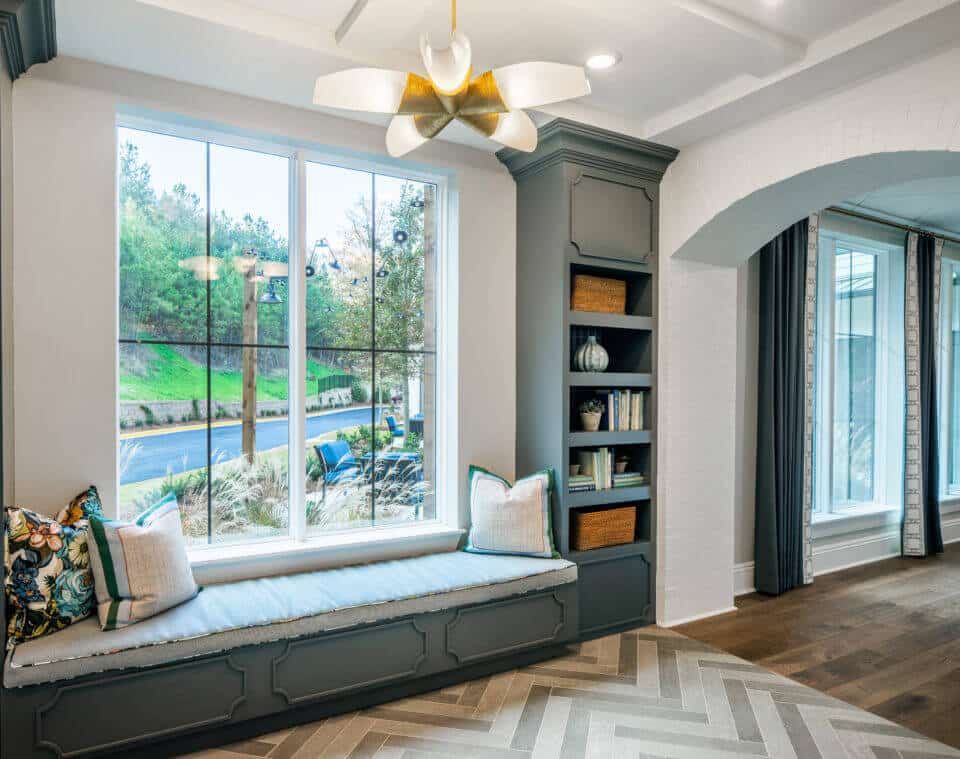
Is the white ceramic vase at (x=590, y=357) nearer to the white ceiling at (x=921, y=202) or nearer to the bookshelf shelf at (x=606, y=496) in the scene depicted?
the bookshelf shelf at (x=606, y=496)

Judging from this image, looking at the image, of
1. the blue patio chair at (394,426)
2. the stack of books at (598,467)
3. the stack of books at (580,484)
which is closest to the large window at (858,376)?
the stack of books at (598,467)

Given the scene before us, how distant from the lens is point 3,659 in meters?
2.12

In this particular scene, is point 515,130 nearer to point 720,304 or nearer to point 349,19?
point 349,19

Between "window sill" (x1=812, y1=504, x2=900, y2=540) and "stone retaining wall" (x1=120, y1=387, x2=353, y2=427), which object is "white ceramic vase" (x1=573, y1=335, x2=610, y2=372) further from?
"window sill" (x1=812, y1=504, x2=900, y2=540)

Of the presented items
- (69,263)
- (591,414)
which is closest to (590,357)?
(591,414)

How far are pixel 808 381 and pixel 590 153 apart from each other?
7.50 ft

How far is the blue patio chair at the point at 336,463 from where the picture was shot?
332 centimetres

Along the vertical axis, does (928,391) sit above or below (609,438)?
Result: above

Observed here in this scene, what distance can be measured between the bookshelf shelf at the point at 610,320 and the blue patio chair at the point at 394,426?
3.55 ft

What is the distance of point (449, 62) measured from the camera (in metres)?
1.83

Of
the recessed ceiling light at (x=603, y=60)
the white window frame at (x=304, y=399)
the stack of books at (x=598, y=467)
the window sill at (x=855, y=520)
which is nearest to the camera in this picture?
the recessed ceiling light at (x=603, y=60)

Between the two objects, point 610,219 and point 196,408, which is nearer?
point 196,408

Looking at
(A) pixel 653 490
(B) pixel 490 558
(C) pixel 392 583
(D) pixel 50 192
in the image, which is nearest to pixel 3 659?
(C) pixel 392 583

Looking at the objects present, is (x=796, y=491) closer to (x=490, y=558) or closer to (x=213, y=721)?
(x=490, y=558)
